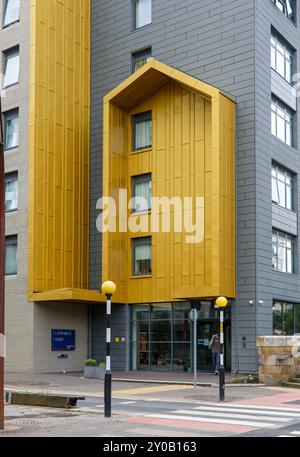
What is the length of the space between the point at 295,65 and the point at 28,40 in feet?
42.0

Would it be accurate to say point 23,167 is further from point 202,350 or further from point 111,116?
point 202,350

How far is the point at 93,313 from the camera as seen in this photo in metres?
34.5

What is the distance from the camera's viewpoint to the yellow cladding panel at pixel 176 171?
95.1ft

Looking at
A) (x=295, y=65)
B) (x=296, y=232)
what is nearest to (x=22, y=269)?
(x=296, y=232)

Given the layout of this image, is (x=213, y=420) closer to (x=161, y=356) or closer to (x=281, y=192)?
(x=161, y=356)

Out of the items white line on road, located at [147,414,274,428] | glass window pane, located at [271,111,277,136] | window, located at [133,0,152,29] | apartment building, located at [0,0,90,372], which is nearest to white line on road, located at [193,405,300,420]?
white line on road, located at [147,414,274,428]

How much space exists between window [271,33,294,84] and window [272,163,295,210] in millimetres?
4566

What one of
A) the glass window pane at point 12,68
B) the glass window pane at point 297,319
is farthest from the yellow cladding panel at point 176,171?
the glass window pane at point 297,319

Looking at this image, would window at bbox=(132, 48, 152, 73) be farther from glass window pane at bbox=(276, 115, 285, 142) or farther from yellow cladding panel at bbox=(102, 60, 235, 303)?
glass window pane at bbox=(276, 115, 285, 142)

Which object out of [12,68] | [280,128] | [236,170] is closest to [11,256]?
[12,68]

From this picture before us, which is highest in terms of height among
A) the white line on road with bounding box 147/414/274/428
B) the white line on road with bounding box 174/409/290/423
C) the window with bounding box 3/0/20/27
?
the window with bounding box 3/0/20/27

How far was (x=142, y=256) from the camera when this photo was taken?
32781 mm

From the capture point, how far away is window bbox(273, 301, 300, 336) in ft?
101

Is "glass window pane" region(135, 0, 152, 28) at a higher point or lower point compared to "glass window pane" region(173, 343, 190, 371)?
higher
